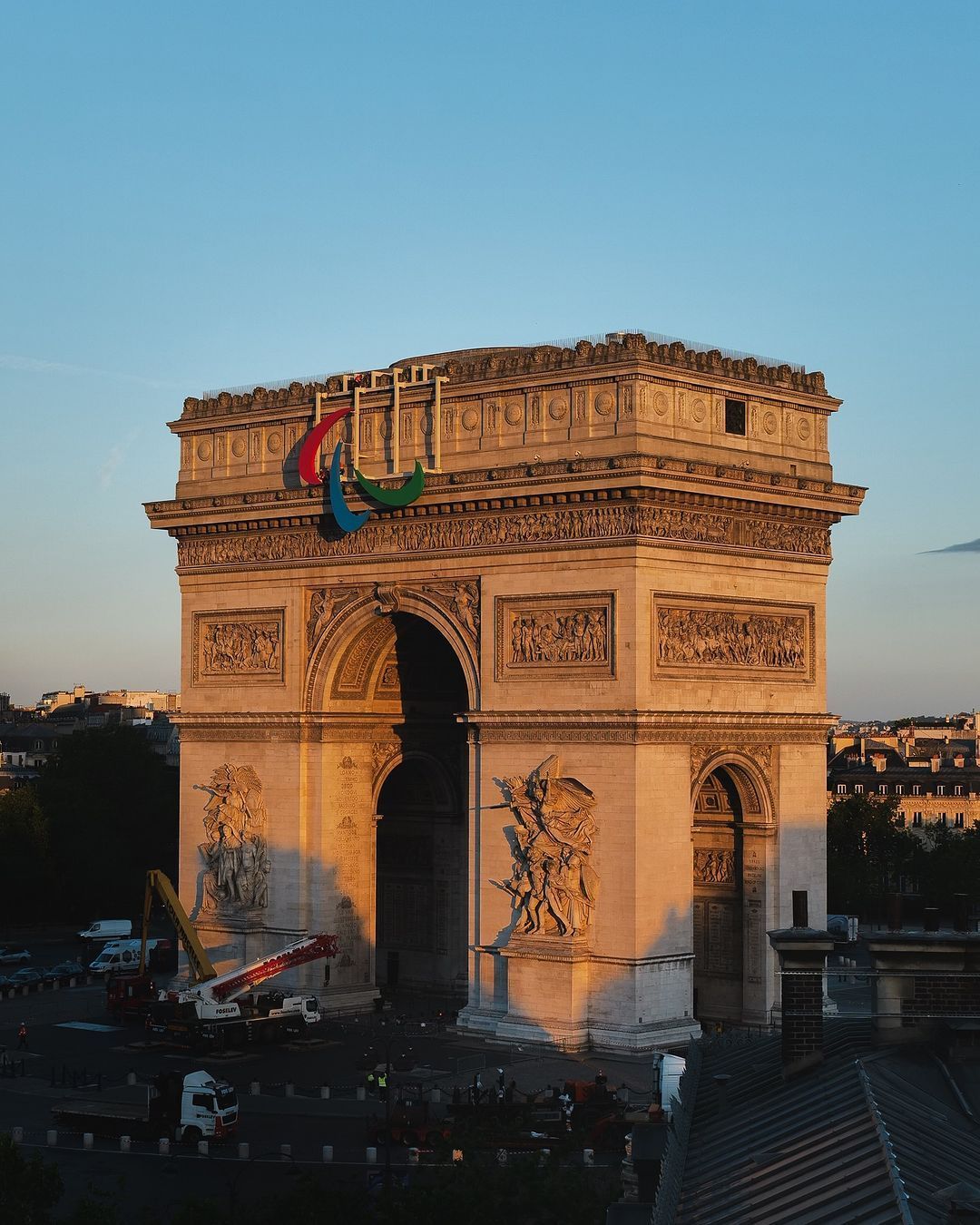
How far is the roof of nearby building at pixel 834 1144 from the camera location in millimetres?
15727

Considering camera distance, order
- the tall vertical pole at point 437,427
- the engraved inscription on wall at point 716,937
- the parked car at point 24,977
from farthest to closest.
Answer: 1. the parked car at point 24,977
2. the engraved inscription on wall at point 716,937
3. the tall vertical pole at point 437,427

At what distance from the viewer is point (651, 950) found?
44.5 meters

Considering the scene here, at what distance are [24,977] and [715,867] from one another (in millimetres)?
25313

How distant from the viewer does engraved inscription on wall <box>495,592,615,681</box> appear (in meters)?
45.3

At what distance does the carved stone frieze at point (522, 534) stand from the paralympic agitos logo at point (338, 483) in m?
0.53

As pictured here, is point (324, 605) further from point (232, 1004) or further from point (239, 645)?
point (232, 1004)

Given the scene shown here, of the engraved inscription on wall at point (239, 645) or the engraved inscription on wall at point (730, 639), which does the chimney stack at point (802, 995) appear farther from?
the engraved inscription on wall at point (239, 645)

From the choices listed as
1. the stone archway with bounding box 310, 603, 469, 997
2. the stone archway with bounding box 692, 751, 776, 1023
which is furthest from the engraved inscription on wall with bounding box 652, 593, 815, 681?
the stone archway with bounding box 310, 603, 469, 997

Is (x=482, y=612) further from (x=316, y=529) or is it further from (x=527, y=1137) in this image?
(x=527, y=1137)

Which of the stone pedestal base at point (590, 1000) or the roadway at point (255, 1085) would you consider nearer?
the roadway at point (255, 1085)

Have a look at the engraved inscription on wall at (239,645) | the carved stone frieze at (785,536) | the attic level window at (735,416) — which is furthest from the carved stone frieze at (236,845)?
the attic level window at (735,416)

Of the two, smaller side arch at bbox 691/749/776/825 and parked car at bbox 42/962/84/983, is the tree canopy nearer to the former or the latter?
parked car at bbox 42/962/84/983

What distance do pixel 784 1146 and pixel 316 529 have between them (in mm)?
33922

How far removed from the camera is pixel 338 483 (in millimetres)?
49781
